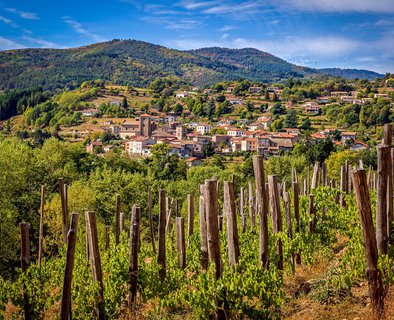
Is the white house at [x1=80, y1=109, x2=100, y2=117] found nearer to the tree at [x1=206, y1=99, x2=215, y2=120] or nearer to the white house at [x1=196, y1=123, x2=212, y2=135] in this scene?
the white house at [x1=196, y1=123, x2=212, y2=135]

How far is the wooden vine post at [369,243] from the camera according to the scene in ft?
18.1

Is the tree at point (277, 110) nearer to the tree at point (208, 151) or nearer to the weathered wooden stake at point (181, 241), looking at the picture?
the tree at point (208, 151)

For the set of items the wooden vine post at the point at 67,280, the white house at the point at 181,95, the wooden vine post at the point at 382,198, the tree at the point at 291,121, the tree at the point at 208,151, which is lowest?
the tree at the point at 208,151

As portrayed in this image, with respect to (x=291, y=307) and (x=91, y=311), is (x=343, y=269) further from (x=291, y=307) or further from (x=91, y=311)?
(x=91, y=311)

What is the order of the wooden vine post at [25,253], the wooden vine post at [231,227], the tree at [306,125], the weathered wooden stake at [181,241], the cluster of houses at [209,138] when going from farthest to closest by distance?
the tree at [306,125] < the cluster of houses at [209,138] < the weathered wooden stake at [181,241] < the wooden vine post at [25,253] < the wooden vine post at [231,227]

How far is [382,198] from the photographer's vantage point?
592 centimetres

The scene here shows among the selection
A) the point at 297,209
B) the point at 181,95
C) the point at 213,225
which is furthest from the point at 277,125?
the point at 213,225

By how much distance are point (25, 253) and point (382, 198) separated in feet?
18.8

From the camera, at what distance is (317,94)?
467ft

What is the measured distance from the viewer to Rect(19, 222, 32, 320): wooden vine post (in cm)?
695

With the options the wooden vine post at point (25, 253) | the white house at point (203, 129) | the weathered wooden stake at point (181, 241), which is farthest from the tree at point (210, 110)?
the wooden vine post at point (25, 253)

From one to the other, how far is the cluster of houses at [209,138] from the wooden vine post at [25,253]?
75355 mm

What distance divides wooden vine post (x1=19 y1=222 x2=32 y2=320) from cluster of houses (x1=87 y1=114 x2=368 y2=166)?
7535 centimetres

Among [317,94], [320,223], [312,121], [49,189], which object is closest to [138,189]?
[49,189]
